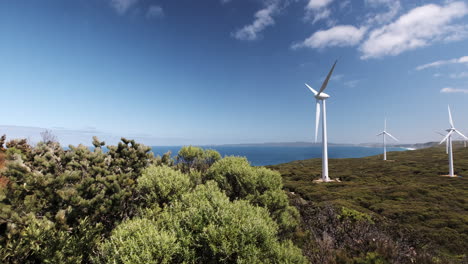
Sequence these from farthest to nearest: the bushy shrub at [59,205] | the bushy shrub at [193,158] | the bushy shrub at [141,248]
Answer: the bushy shrub at [193,158], the bushy shrub at [59,205], the bushy shrub at [141,248]

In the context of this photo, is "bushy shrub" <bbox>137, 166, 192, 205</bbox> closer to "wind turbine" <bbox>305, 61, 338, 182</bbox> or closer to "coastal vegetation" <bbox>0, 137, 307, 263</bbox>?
"coastal vegetation" <bbox>0, 137, 307, 263</bbox>

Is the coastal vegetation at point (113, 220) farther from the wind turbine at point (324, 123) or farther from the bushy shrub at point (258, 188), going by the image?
the wind turbine at point (324, 123)

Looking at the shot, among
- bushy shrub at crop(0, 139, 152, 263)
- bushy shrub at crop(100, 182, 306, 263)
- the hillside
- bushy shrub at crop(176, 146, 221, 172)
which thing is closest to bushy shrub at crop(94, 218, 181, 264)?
bushy shrub at crop(100, 182, 306, 263)

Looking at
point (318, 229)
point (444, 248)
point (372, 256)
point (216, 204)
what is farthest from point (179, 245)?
point (444, 248)

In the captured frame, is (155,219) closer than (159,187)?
Yes

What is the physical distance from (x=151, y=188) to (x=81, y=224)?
14.0 feet

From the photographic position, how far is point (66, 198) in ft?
37.6

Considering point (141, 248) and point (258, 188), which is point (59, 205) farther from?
point (258, 188)

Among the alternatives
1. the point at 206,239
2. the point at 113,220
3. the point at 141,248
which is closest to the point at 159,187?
the point at 113,220

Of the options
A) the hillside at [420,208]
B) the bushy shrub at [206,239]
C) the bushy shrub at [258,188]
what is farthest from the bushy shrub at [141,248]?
the hillside at [420,208]

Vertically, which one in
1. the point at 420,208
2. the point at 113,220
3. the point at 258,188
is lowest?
the point at 420,208

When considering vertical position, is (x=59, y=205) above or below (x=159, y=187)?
below

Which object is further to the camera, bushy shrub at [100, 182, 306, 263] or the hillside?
the hillside

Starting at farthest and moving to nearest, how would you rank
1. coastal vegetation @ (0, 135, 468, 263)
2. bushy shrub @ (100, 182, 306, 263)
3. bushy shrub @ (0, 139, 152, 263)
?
1. bushy shrub @ (0, 139, 152, 263)
2. coastal vegetation @ (0, 135, 468, 263)
3. bushy shrub @ (100, 182, 306, 263)
